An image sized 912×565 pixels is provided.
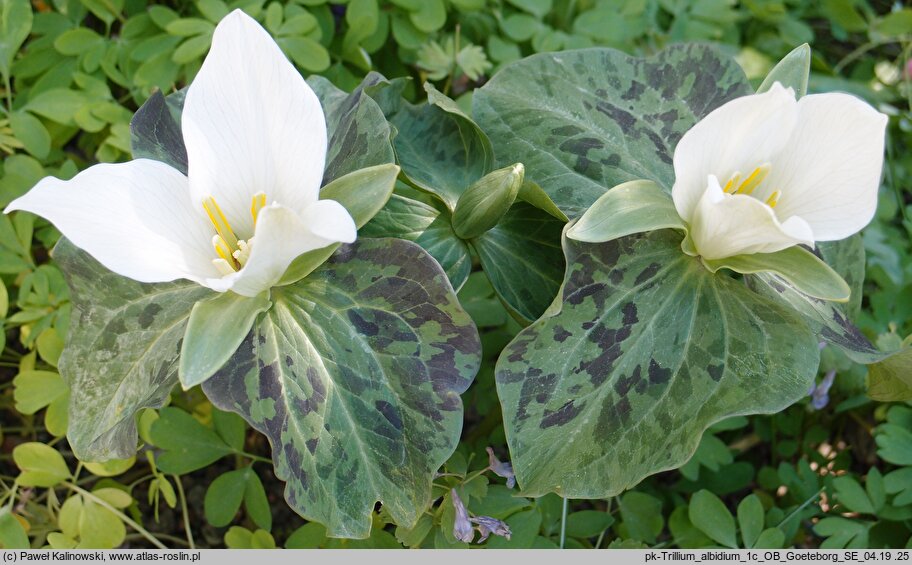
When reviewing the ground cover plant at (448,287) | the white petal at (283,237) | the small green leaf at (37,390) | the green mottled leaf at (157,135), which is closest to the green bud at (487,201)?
the ground cover plant at (448,287)

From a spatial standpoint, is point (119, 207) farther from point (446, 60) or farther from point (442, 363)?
point (446, 60)

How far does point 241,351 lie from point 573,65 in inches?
22.0

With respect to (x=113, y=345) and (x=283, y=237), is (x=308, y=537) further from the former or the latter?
(x=283, y=237)

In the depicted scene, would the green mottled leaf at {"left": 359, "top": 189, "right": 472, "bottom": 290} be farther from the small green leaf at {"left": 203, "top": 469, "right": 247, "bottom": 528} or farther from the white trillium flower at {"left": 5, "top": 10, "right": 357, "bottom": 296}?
the small green leaf at {"left": 203, "top": 469, "right": 247, "bottom": 528}

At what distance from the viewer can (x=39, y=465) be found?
3.71 ft

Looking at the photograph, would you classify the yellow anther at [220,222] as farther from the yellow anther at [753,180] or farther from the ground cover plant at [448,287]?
the yellow anther at [753,180]

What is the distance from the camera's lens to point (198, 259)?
772 millimetres

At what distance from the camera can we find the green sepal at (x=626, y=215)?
2.48 ft

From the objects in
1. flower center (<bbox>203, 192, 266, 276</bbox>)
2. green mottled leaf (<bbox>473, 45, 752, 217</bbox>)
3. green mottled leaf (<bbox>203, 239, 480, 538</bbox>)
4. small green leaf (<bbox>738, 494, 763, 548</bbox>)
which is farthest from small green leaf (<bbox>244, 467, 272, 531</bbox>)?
small green leaf (<bbox>738, 494, 763, 548</bbox>)

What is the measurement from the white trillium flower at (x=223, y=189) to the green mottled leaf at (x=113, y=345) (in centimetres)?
10

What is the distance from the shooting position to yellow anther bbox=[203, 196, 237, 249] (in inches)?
30.1

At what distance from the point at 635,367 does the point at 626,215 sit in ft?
0.56

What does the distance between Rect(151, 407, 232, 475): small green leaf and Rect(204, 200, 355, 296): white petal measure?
485 millimetres

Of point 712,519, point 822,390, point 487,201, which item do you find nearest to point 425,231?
point 487,201
